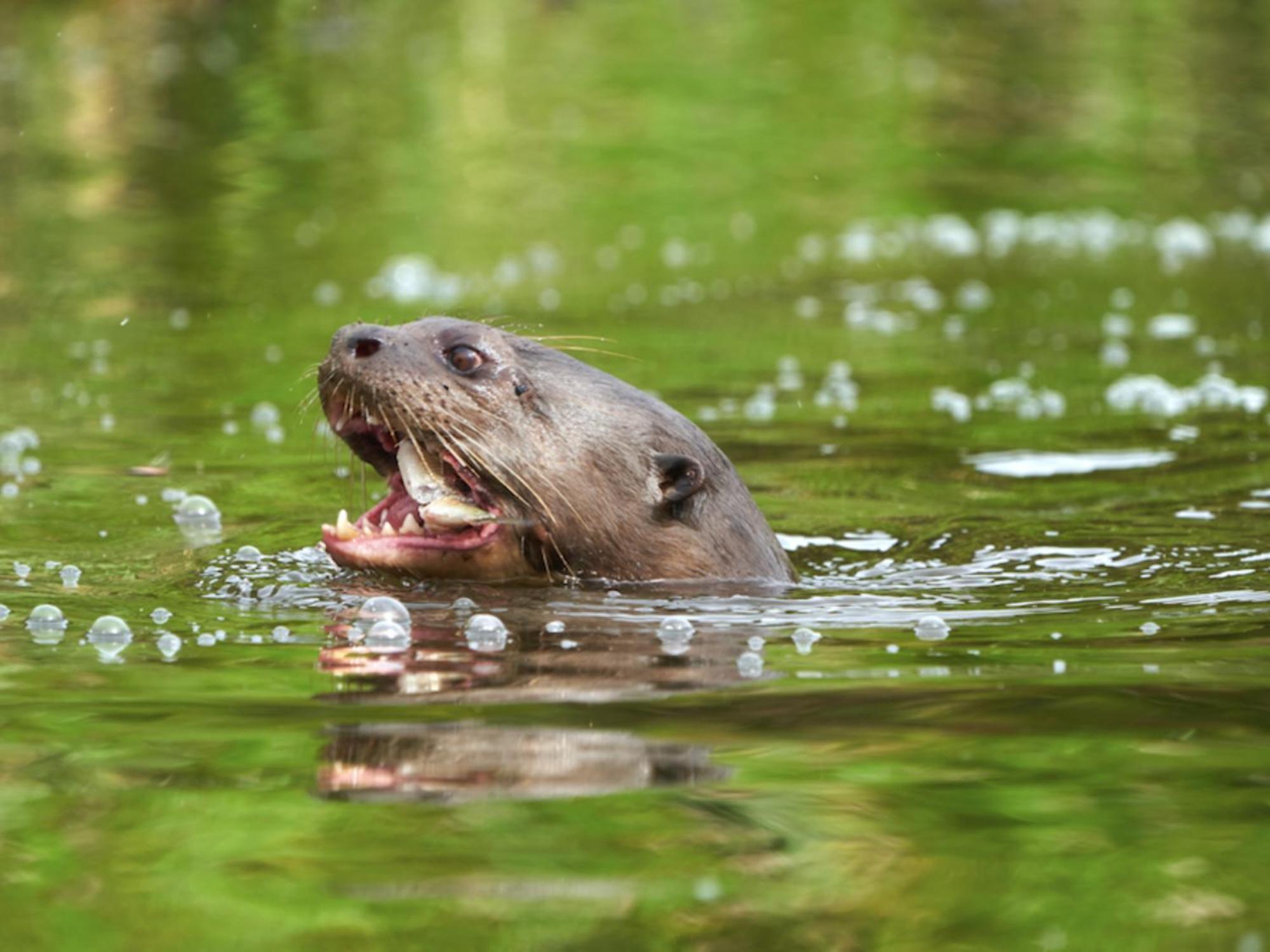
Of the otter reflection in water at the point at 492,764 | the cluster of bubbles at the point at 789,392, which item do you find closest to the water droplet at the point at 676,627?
the otter reflection in water at the point at 492,764

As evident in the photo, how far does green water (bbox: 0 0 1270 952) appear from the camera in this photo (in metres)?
3.09

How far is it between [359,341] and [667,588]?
948 mm

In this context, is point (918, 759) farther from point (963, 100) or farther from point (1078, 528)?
point (963, 100)

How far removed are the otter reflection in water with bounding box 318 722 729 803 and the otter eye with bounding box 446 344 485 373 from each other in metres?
1.52

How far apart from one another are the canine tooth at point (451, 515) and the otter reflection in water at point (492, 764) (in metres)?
1.30

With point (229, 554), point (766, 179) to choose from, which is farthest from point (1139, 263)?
point (229, 554)

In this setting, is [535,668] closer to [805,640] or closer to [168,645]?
[805,640]

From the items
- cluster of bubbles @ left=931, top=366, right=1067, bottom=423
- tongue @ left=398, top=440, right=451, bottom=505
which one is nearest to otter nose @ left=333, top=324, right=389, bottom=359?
tongue @ left=398, top=440, right=451, bottom=505

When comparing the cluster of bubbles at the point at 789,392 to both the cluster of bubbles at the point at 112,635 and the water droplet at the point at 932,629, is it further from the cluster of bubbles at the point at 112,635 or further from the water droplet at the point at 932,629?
the cluster of bubbles at the point at 112,635

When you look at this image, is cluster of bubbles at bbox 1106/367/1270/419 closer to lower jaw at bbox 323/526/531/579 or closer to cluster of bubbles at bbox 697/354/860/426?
cluster of bubbles at bbox 697/354/860/426

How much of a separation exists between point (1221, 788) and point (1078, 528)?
10.4 ft

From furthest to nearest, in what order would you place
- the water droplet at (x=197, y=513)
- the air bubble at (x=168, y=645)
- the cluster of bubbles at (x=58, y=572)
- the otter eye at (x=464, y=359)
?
the water droplet at (x=197, y=513), the cluster of bubbles at (x=58, y=572), the otter eye at (x=464, y=359), the air bubble at (x=168, y=645)

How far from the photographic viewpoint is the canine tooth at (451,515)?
5133 millimetres

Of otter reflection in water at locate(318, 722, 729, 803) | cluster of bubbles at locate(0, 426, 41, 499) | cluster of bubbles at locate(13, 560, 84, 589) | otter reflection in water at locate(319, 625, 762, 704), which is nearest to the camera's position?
otter reflection in water at locate(318, 722, 729, 803)
